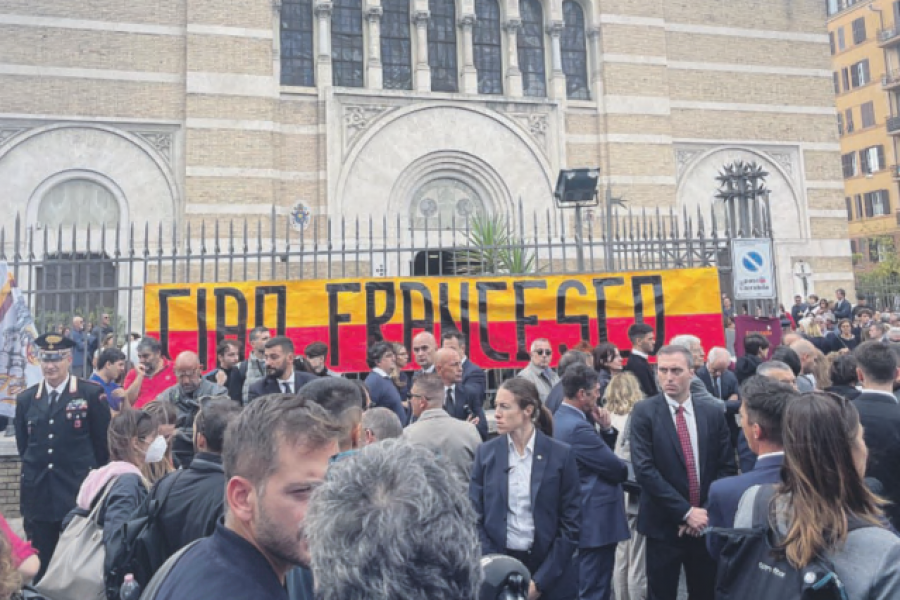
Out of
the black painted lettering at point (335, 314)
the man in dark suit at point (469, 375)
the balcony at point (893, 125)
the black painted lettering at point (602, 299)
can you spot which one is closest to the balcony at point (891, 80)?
the balcony at point (893, 125)

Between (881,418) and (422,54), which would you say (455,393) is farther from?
(422,54)

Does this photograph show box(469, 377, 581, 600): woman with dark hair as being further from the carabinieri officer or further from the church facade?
the church facade

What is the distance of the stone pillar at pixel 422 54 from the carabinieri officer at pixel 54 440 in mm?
13656

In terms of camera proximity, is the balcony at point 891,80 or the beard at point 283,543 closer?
the beard at point 283,543

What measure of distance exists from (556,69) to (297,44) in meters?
6.86

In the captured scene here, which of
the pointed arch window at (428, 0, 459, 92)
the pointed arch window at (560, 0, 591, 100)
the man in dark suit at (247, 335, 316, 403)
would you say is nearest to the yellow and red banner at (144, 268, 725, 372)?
the man in dark suit at (247, 335, 316, 403)

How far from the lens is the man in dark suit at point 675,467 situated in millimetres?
4578

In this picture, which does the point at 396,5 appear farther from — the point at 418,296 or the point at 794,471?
the point at 794,471

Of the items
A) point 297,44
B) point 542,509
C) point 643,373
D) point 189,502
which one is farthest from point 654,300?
point 297,44

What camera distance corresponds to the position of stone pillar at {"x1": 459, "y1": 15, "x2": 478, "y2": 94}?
60.2 ft

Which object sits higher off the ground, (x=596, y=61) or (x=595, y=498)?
(x=596, y=61)

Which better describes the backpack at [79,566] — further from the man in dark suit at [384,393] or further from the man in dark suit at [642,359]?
the man in dark suit at [642,359]

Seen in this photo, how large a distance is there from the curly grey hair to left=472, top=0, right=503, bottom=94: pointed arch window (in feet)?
60.1

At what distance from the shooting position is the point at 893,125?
38750mm
